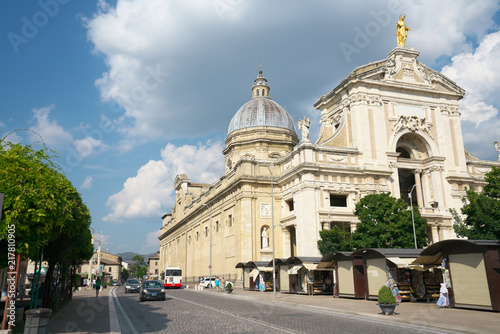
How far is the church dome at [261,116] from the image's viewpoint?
238 feet

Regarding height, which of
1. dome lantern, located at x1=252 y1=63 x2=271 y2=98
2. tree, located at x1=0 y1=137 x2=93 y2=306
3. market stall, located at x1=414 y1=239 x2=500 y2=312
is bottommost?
market stall, located at x1=414 y1=239 x2=500 y2=312

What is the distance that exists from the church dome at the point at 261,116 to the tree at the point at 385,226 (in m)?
35.9

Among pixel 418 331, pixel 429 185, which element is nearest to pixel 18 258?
pixel 418 331

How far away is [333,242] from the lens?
3909 cm

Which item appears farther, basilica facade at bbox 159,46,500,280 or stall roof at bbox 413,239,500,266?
basilica facade at bbox 159,46,500,280

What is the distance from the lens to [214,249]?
61.4 metres

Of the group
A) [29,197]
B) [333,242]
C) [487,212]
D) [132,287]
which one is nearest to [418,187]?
[487,212]

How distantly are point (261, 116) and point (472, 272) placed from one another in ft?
183

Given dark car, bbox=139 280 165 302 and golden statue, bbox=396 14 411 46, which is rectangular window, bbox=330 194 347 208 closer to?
golden statue, bbox=396 14 411 46

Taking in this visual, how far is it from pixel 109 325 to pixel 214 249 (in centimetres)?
4548

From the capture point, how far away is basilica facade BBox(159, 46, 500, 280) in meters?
44.1

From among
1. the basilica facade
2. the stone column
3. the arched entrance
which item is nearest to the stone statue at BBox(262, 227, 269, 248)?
the basilica facade

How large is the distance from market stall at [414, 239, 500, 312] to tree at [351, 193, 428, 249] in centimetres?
1479

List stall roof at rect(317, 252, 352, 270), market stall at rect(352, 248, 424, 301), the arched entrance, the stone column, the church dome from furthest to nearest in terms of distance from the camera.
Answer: the church dome → the arched entrance → the stone column → stall roof at rect(317, 252, 352, 270) → market stall at rect(352, 248, 424, 301)
